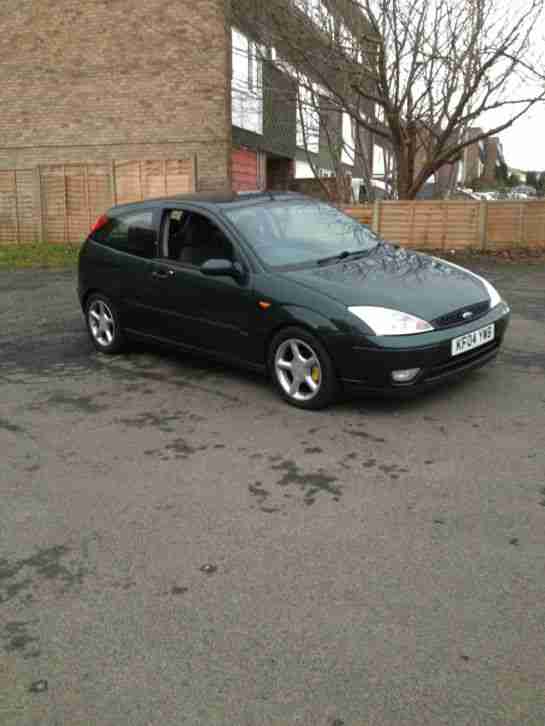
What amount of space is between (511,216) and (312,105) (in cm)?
507

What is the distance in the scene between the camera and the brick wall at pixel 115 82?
1816 cm

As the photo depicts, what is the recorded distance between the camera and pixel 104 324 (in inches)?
282

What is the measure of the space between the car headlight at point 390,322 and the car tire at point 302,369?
0.39m

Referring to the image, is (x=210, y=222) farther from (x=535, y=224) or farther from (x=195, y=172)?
(x=195, y=172)

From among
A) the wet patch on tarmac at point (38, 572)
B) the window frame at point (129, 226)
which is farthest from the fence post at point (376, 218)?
the wet patch on tarmac at point (38, 572)

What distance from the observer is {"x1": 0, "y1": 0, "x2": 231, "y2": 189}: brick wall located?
59.6 ft

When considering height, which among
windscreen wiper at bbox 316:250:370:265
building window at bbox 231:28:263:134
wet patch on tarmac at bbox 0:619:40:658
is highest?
building window at bbox 231:28:263:134

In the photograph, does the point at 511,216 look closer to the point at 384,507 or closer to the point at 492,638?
the point at 384,507

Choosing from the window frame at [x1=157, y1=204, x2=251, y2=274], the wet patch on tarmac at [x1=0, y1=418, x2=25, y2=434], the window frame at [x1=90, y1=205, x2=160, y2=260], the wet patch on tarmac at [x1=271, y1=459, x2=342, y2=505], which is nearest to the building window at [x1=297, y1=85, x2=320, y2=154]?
the window frame at [x1=90, y1=205, x2=160, y2=260]

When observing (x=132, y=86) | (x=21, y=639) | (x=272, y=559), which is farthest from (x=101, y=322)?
(x=132, y=86)

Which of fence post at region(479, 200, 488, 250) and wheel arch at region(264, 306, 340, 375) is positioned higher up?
fence post at region(479, 200, 488, 250)

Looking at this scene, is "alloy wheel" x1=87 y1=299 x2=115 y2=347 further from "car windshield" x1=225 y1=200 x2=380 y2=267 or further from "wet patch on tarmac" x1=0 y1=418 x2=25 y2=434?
"wet patch on tarmac" x1=0 y1=418 x2=25 y2=434

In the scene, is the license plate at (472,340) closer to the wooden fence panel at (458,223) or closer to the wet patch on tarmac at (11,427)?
the wet patch on tarmac at (11,427)

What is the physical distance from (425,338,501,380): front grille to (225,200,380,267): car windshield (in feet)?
4.44
